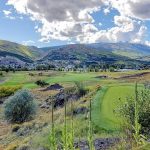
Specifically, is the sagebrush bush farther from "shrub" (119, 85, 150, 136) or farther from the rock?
"shrub" (119, 85, 150, 136)

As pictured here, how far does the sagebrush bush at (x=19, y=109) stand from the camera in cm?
6688

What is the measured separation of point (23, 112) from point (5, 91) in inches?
2214

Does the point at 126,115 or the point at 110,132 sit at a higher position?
the point at 126,115

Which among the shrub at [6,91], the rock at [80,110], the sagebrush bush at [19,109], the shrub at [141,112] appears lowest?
the shrub at [6,91]

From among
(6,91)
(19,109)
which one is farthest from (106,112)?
(6,91)

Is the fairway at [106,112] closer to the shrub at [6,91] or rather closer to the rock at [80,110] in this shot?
the rock at [80,110]

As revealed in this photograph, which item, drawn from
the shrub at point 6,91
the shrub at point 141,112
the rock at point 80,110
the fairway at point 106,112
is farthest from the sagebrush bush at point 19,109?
the shrub at point 6,91

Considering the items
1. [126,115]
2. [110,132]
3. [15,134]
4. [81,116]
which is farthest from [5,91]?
[126,115]

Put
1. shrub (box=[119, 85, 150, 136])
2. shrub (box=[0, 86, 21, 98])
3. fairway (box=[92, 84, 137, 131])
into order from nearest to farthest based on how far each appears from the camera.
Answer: shrub (box=[119, 85, 150, 136])
fairway (box=[92, 84, 137, 131])
shrub (box=[0, 86, 21, 98])

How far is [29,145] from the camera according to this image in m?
38.5

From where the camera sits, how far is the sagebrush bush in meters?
66.9

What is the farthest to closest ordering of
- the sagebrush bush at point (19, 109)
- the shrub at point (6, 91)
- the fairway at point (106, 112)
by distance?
1. the shrub at point (6, 91)
2. the sagebrush bush at point (19, 109)
3. the fairway at point (106, 112)

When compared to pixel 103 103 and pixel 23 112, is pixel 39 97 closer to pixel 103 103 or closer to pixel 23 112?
pixel 23 112

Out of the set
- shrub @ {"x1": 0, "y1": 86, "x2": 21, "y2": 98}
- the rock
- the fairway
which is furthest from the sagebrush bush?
shrub @ {"x1": 0, "y1": 86, "x2": 21, "y2": 98}
